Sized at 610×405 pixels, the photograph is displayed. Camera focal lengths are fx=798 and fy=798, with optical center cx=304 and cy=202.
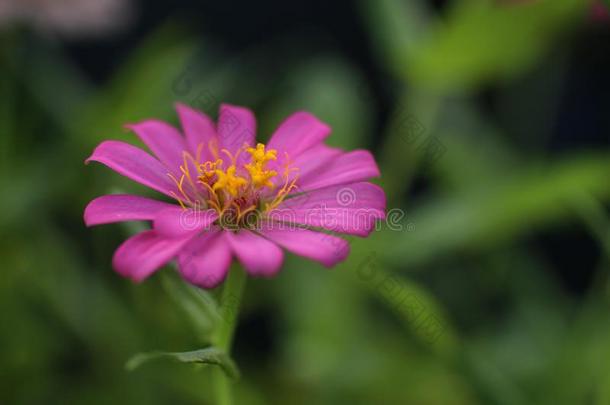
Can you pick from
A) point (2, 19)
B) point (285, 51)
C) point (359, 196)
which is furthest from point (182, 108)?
point (285, 51)

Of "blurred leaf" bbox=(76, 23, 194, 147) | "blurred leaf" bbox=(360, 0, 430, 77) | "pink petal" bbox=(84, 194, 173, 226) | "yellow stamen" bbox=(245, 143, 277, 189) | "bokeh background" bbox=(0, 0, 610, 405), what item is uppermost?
"pink petal" bbox=(84, 194, 173, 226)

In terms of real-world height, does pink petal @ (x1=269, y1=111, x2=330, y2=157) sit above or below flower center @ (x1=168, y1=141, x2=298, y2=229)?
above

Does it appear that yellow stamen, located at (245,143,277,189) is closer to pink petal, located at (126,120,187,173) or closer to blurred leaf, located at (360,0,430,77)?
pink petal, located at (126,120,187,173)

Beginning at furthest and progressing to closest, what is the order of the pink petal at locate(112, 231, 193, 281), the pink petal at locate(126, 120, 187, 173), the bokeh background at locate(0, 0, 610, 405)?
the bokeh background at locate(0, 0, 610, 405) < the pink petal at locate(126, 120, 187, 173) < the pink petal at locate(112, 231, 193, 281)

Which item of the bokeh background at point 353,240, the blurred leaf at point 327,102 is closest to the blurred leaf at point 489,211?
the bokeh background at point 353,240

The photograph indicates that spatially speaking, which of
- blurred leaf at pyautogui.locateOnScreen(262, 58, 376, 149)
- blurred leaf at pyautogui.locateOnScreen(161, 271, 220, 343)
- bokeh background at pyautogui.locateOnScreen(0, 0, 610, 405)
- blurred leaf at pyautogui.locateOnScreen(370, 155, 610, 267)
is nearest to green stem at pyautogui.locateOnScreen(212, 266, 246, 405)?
blurred leaf at pyautogui.locateOnScreen(161, 271, 220, 343)

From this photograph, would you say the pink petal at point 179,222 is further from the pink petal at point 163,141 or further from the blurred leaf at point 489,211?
the blurred leaf at point 489,211
